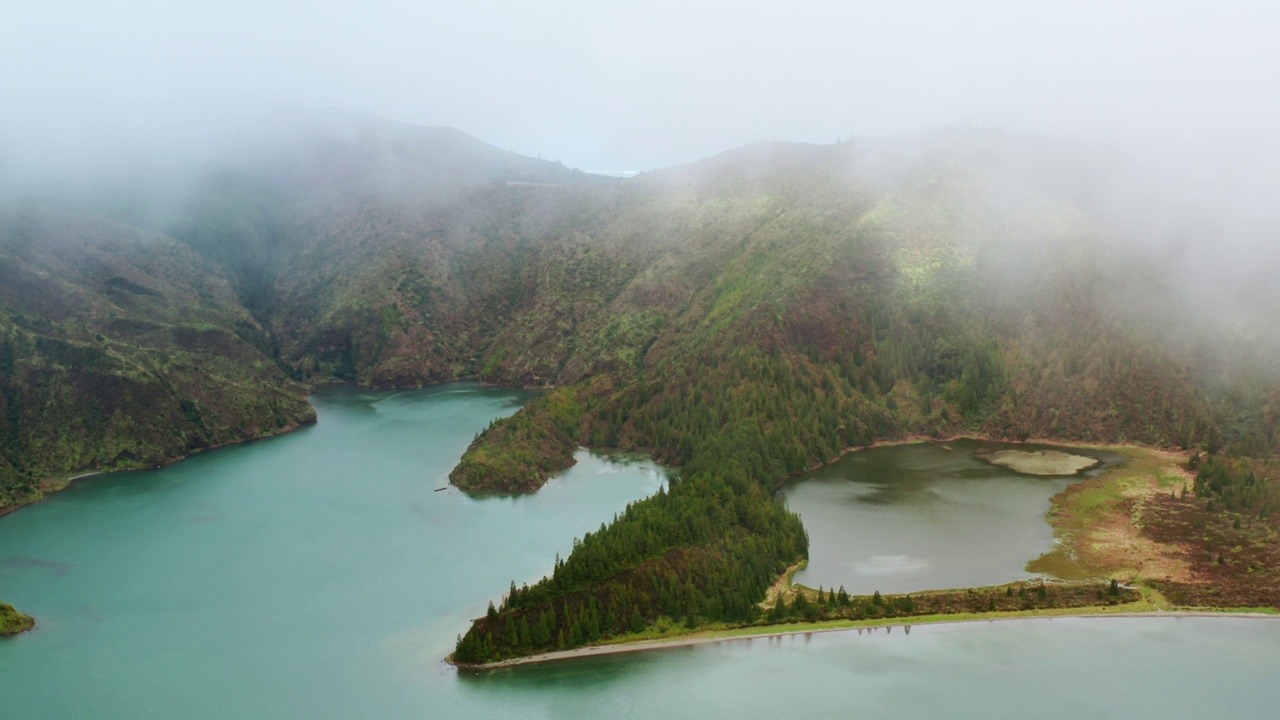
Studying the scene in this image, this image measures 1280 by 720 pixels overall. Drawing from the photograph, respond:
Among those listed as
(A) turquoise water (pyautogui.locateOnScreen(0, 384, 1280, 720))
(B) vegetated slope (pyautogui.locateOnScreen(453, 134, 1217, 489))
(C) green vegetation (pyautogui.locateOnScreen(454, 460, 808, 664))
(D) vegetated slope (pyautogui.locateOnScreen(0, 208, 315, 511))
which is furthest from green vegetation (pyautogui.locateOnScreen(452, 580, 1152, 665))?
(D) vegetated slope (pyautogui.locateOnScreen(0, 208, 315, 511))

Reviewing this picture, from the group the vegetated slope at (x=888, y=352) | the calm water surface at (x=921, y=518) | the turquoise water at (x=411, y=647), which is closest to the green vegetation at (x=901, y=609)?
the turquoise water at (x=411, y=647)

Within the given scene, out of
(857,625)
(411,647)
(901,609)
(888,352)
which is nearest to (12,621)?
(411,647)

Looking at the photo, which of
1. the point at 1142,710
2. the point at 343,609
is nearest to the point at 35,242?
the point at 343,609

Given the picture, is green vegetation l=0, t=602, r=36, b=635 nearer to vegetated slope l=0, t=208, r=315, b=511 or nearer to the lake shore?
vegetated slope l=0, t=208, r=315, b=511

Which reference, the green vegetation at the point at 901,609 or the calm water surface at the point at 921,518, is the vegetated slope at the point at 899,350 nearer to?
the calm water surface at the point at 921,518

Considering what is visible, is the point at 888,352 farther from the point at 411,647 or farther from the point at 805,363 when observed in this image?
the point at 411,647
